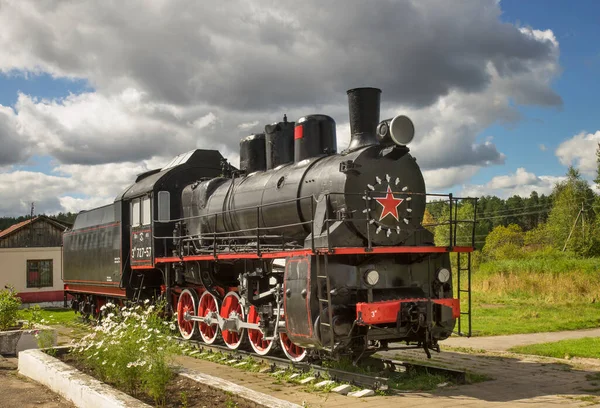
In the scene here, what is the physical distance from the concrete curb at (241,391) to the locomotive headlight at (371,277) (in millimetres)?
2461

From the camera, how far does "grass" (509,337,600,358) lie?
10.8 meters

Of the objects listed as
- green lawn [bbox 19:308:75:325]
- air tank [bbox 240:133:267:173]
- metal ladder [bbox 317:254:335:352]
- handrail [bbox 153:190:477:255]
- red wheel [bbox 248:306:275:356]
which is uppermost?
air tank [bbox 240:133:267:173]

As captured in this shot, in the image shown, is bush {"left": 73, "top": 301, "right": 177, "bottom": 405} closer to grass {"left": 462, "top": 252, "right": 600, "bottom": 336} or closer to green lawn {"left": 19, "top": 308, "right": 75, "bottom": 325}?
green lawn {"left": 19, "top": 308, "right": 75, "bottom": 325}

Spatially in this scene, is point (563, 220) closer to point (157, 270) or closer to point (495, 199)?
point (157, 270)

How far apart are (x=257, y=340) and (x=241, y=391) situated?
14.1 ft

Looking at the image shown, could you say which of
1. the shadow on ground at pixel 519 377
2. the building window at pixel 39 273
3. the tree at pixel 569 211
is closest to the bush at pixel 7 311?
the shadow on ground at pixel 519 377

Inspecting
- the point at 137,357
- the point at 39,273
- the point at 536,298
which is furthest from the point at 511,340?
the point at 39,273

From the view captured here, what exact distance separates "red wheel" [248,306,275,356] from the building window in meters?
22.5

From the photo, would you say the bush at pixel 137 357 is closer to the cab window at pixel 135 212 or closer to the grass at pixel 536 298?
the cab window at pixel 135 212

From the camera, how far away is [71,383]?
7457 mm

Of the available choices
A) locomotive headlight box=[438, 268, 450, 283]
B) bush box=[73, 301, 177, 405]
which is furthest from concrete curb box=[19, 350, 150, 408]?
locomotive headlight box=[438, 268, 450, 283]

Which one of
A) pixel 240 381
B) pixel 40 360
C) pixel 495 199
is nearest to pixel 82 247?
pixel 40 360

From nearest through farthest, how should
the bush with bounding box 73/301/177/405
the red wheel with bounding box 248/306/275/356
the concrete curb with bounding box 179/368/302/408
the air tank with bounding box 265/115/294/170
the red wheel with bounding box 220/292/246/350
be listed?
the concrete curb with bounding box 179/368/302/408 → the bush with bounding box 73/301/177/405 → the red wheel with bounding box 248/306/275/356 → the red wheel with bounding box 220/292/246/350 → the air tank with bounding box 265/115/294/170

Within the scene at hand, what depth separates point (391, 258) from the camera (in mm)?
9156
